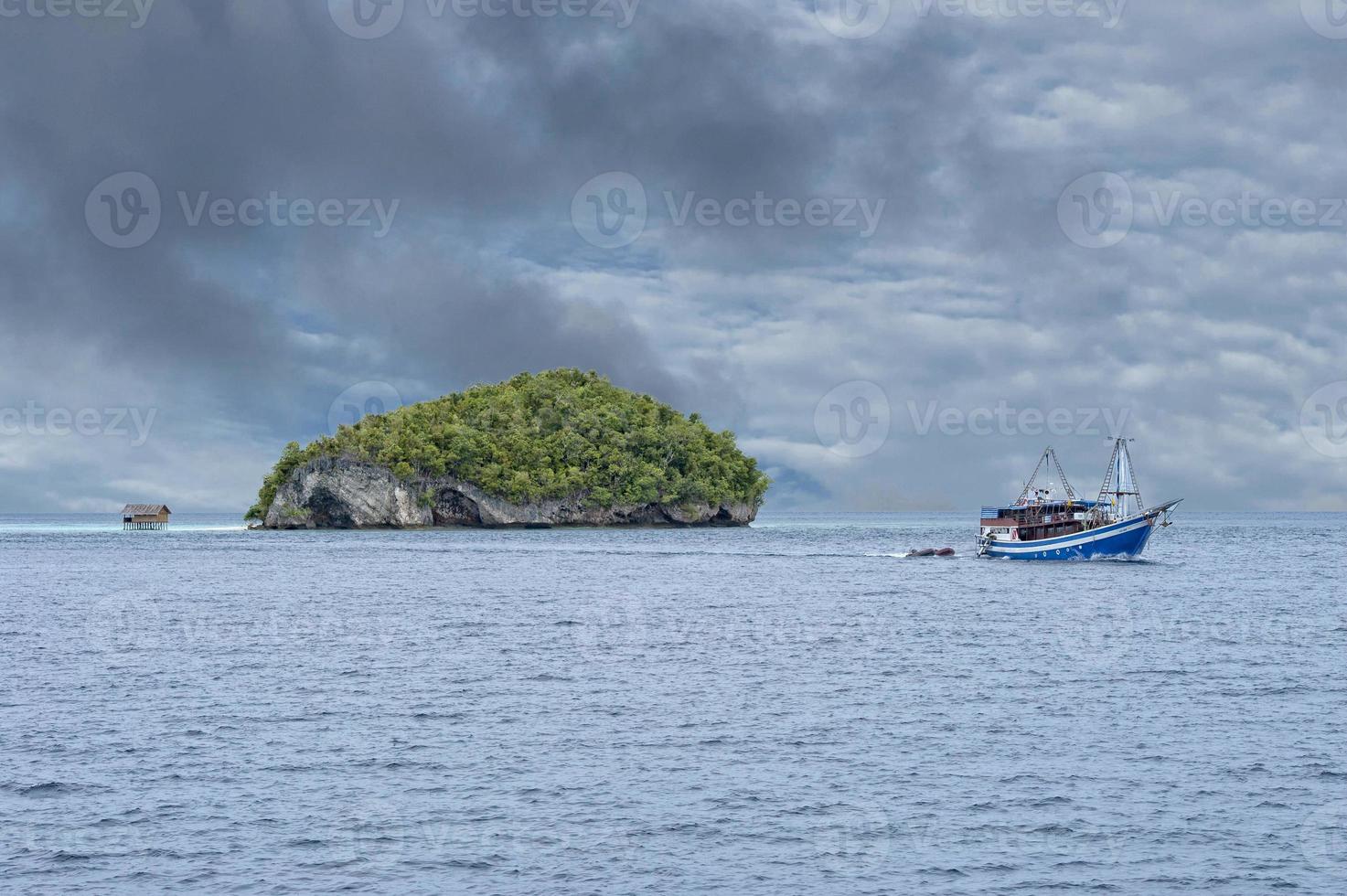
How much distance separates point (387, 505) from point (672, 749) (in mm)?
169794

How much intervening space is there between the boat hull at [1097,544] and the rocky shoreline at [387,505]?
111 meters

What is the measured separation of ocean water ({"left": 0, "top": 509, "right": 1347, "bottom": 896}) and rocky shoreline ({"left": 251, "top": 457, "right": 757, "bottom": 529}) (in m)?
130

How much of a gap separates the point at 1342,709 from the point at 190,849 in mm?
29485

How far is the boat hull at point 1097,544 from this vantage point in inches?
3669

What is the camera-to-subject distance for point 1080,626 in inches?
1984

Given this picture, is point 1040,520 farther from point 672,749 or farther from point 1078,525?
point 672,749

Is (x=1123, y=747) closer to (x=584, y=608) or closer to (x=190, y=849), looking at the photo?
(x=190, y=849)

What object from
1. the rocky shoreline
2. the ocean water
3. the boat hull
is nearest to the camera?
the ocean water

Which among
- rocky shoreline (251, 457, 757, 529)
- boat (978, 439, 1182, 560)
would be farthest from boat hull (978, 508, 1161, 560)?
rocky shoreline (251, 457, 757, 529)

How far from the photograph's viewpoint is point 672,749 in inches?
1017

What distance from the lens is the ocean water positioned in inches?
722

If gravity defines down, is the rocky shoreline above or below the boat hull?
above

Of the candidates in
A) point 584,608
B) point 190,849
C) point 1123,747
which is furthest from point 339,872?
point 584,608

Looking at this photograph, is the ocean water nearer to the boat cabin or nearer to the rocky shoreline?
the boat cabin
